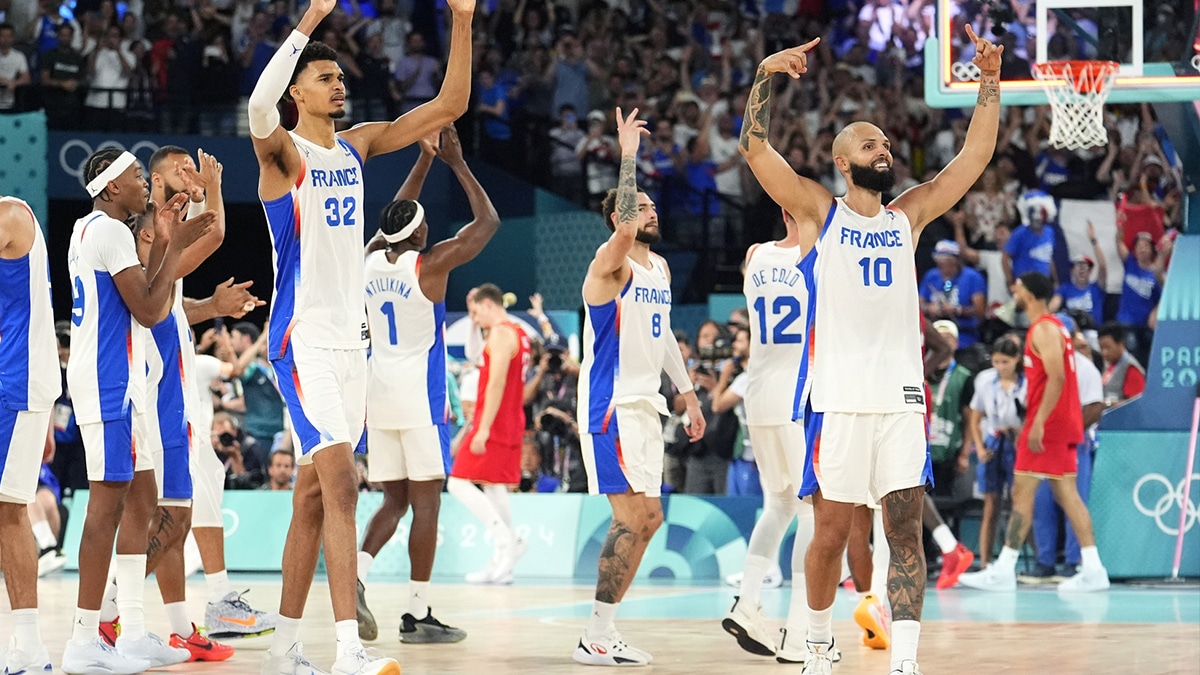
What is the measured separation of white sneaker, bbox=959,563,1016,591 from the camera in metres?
13.0

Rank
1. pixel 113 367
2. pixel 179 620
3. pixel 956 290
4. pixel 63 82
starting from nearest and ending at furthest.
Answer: pixel 113 367
pixel 179 620
pixel 956 290
pixel 63 82

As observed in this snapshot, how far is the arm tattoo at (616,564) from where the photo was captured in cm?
832

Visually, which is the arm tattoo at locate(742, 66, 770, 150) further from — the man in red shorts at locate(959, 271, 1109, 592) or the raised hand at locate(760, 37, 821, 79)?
the man in red shorts at locate(959, 271, 1109, 592)

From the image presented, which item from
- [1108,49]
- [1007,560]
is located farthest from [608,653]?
[1108,49]

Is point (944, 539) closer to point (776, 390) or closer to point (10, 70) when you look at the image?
point (776, 390)

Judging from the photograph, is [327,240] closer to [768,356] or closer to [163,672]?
[163,672]

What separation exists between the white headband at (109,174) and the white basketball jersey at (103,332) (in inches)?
4.8

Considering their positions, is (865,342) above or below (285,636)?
above

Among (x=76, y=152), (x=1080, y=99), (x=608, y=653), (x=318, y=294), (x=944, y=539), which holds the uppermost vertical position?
(x=76, y=152)

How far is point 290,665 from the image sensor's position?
6832mm

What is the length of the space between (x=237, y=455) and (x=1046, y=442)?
7.83 meters

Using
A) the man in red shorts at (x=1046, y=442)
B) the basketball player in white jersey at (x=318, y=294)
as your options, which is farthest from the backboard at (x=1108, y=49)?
the basketball player in white jersey at (x=318, y=294)

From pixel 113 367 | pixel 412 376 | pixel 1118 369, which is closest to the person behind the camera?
pixel 113 367

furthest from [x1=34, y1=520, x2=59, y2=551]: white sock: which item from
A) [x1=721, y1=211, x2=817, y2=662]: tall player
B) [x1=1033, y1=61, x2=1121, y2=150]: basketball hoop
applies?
[x1=1033, y1=61, x2=1121, y2=150]: basketball hoop
